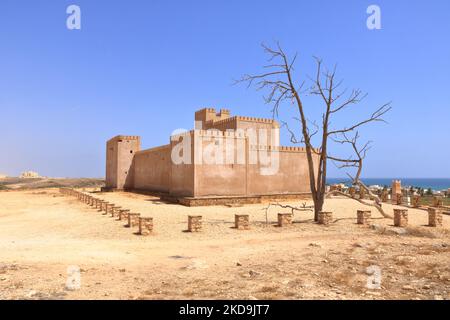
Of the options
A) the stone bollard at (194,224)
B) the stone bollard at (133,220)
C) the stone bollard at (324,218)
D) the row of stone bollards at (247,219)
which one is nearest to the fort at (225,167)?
the row of stone bollards at (247,219)

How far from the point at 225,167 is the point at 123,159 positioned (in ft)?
46.7

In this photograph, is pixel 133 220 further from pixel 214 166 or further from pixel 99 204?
pixel 214 166

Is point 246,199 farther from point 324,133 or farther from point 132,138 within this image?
point 132,138

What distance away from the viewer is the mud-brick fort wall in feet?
69.2

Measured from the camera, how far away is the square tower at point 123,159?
32562mm

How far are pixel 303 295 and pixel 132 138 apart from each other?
97.3 feet

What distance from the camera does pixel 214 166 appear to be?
2134 centimetres

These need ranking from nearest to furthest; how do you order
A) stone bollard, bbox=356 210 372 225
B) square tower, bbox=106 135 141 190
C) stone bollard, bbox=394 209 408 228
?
stone bollard, bbox=394 209 408 228 < stone bollard, bbox=356 210 372 225 < square tower, bbox=106 135 141 190

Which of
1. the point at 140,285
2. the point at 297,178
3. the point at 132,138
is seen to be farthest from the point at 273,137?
the point at 140,285

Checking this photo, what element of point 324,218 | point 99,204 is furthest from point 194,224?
point 99,204

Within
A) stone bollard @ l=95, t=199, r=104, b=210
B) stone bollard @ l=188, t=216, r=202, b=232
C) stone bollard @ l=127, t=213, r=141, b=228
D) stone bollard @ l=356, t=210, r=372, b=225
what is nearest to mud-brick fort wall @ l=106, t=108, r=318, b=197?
stone bollard @ l=95, t=199, r=104, b=210

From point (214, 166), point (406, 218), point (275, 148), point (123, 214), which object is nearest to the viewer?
point (406, 218)

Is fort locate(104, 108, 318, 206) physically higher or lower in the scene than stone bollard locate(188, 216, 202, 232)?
higher

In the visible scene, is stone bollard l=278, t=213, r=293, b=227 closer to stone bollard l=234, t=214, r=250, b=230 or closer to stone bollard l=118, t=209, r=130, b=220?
stone bollard l=234, t=214, r=250, b=230
